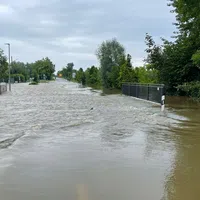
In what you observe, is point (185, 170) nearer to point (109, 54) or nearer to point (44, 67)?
point (109, 54)

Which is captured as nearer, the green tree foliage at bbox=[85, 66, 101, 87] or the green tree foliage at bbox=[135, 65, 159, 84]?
the green tree foliage at bbox=[135, 65, 159, 84]

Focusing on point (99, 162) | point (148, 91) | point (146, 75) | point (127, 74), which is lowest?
point (99, 162)

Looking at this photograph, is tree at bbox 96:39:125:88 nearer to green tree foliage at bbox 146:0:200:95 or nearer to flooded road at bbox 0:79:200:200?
green tree foliage at bbox 146:0:200:95

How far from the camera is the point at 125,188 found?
4785 millimetres

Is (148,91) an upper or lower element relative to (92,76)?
lower

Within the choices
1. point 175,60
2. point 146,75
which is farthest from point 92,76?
point 175,60

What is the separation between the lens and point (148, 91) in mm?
23750

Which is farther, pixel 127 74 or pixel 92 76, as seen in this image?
pixel 92 76

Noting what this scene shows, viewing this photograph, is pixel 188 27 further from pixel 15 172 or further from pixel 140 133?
pixel 15 172

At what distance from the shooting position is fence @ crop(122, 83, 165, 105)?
66.6 ft

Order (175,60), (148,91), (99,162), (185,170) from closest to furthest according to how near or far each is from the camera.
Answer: (185,170), (99,162), (148,91), (175,60)

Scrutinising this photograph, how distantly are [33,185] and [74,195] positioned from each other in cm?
80

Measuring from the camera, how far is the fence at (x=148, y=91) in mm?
A: 20312

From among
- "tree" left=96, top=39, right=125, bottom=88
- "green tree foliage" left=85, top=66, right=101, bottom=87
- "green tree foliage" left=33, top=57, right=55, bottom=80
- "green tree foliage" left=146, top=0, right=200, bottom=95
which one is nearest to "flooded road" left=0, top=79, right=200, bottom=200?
"green tree foliage" left=146, top=0, right=200, bottom=95
